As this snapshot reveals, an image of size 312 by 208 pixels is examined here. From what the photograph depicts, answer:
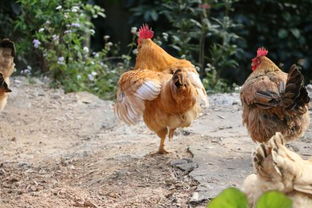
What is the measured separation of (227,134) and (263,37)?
5.40m

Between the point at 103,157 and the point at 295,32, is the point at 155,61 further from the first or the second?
the point at 295,32

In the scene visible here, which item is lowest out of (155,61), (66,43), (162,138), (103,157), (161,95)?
(103,157)

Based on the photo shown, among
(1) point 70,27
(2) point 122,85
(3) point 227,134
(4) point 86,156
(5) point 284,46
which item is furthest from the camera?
(5) point 284,46

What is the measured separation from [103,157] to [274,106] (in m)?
1.80

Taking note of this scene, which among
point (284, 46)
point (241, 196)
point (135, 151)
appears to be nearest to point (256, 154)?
point (241, 196)

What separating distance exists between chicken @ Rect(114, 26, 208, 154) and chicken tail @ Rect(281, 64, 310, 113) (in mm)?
812

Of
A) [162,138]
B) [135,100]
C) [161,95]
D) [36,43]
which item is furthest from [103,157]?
[36,43]

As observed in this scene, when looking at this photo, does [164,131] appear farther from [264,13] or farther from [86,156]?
[264,13]

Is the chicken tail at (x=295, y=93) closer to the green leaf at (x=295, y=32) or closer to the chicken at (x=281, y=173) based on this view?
the chicken at (x=281, y=173)

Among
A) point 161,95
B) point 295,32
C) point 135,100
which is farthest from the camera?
point 295,32

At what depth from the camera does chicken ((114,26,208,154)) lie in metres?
6.10

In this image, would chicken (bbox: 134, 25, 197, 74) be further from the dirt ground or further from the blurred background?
the blurred background

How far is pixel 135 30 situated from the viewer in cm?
970

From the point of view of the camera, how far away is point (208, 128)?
7789mm
